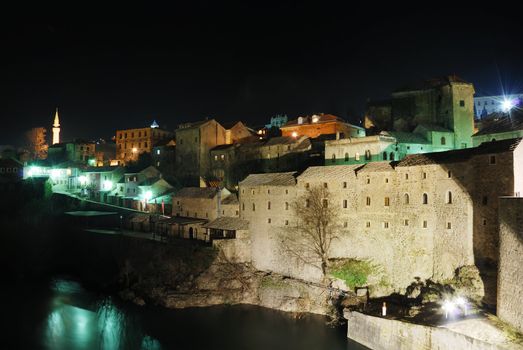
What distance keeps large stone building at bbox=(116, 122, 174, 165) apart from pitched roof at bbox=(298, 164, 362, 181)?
34.7m

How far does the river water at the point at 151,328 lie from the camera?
24391 mm

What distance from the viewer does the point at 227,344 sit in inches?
955

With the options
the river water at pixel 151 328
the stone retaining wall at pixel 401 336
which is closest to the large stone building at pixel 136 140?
the river water at pixel 151 328

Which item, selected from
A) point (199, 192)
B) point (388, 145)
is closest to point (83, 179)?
point (199, 192)

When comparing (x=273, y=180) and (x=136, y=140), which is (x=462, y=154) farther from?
(x=136, y=140)

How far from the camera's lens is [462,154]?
2403 centimetres

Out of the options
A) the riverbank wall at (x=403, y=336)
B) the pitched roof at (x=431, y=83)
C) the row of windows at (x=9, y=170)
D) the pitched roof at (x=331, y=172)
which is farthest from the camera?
the row of windows at (x=9, y=170)

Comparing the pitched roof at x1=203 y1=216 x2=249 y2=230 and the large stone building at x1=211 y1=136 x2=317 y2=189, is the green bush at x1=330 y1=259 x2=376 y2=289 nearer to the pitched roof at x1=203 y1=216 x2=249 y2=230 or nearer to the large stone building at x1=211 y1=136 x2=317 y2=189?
the pitched roof at x1=203 y1=216 x2=249 y2=230

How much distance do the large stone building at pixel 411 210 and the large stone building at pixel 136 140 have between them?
3373cm

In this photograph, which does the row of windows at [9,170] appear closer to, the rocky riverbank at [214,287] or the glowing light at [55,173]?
the glowing light at [55,173]

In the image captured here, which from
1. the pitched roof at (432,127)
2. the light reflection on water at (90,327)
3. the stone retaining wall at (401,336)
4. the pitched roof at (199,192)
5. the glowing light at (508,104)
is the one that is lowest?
the light reflection on water at (90,327)

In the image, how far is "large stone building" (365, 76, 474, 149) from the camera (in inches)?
1484

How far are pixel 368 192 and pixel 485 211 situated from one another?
741 cm

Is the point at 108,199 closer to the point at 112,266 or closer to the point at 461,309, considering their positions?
the point at 112,266
